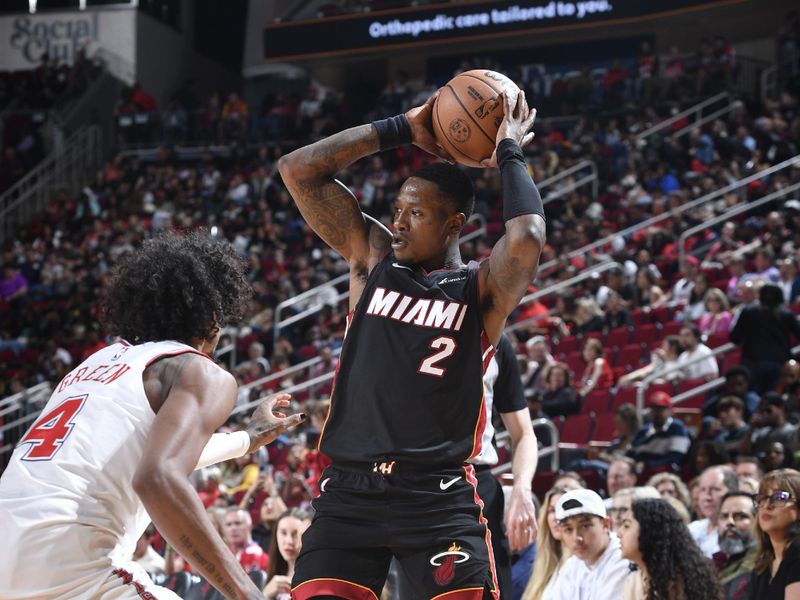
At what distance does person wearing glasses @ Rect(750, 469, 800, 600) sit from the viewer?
5133mm

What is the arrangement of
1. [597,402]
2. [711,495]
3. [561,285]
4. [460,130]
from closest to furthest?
[460,130] < [711,495] < [597,402] < [561,285]

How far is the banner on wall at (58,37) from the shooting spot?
2522 cm

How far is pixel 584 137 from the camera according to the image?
62.3 feet

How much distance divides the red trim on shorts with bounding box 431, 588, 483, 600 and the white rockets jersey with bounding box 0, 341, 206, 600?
987 millimetres

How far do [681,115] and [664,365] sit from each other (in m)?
8.57

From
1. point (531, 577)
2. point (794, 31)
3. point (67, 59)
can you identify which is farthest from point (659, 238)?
point (67, 59)

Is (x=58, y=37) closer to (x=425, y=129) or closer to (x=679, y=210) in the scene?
(x=679, y=210)

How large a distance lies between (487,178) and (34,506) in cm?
1615

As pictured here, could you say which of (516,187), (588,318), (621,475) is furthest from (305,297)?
(516,187)

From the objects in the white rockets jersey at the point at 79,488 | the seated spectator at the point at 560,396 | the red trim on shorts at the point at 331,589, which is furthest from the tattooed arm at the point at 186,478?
the seated spectator at the point at 560,396

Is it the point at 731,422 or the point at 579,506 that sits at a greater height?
the point at 579,506

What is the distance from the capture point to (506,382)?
500cm

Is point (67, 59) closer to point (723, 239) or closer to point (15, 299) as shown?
point (15, 299)

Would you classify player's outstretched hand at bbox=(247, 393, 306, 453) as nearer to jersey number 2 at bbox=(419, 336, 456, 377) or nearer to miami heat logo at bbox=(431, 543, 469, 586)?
jersey number 2 at bbox=(419, 336, 456, 377)
